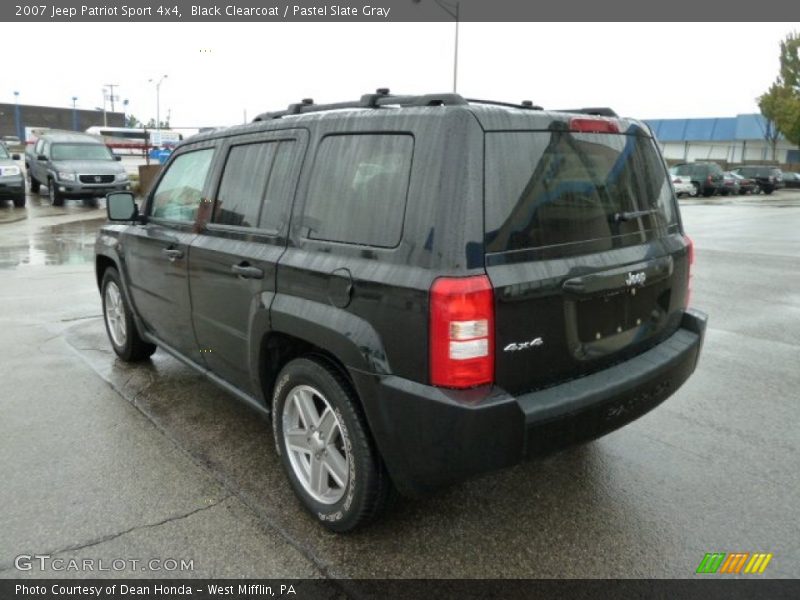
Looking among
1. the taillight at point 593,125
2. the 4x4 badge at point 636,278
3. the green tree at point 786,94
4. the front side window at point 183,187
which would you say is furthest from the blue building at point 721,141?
the 4x4 badge at point 636,278

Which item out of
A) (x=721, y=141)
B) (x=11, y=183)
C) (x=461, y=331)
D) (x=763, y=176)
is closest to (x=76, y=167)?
(x=11, y=183)

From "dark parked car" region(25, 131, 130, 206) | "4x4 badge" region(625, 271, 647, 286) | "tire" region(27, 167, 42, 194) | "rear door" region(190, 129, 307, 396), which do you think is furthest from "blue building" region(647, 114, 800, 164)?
"rear door" region(190, 129, 307, 396)

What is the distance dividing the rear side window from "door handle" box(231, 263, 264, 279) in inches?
14.6

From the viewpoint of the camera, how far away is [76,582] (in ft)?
8.32

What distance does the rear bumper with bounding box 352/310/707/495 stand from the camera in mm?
2326

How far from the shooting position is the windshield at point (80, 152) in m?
19.1

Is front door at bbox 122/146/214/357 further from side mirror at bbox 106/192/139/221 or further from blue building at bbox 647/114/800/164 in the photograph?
blue building at bbox 647/114/800/164

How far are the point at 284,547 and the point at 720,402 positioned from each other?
3.18 metres

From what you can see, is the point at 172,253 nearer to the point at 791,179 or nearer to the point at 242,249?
the point at 242,249

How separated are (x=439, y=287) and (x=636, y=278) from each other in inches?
42.7

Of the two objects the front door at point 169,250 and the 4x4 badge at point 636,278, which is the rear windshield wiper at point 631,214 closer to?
the 4x4 badge at point 636,278

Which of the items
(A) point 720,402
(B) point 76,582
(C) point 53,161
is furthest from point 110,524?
(C) point 53,161

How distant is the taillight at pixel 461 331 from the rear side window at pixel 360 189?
0.34 metres

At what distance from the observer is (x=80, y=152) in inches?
760
